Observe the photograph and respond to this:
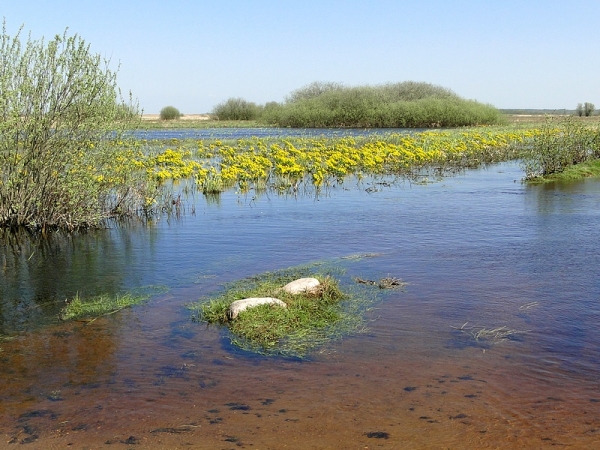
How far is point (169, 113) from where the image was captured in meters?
87.2

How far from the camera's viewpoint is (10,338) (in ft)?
21.6

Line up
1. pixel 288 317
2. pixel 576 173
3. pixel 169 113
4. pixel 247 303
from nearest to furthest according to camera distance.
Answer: pixel 288 317 < pixel 247 303 < pixel 576 173 < pixel 169 113

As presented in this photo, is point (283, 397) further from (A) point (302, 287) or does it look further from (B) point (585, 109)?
(B) point (585, 109)

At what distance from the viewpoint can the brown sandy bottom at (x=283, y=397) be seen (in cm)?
452

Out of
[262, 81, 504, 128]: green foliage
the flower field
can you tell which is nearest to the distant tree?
[262, 81, 504, 128]: green foliage

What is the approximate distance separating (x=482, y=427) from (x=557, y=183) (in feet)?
50.4

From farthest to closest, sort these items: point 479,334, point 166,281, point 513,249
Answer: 1. point 513,249
2. point 166,281
3. point 479,334

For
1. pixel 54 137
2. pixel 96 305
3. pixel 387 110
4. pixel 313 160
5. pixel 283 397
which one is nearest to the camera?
pixel 283 397

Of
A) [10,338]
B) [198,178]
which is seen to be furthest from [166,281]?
[198,178]

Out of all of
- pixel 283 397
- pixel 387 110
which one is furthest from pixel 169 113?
pixel 283 397

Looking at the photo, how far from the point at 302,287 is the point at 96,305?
2433 millimetres

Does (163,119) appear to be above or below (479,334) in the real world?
above

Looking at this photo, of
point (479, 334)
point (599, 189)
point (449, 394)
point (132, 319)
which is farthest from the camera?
point (599, 189)

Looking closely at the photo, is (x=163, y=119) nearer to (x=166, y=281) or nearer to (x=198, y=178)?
(x=198, y=178)
